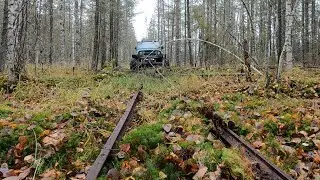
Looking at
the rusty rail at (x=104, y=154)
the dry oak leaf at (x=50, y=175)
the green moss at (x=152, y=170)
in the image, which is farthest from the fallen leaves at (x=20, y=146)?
the green moss at (x=152, y=170)

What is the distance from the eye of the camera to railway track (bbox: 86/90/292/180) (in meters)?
3.16

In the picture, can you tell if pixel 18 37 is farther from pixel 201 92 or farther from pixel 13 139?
pixel 13 139

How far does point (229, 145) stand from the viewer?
164 inches

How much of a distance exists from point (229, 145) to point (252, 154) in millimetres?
414

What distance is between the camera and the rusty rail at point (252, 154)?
3.21 metres

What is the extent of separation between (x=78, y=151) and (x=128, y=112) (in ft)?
5.75

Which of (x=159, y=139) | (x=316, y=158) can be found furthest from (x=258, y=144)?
(x=159, y=139)

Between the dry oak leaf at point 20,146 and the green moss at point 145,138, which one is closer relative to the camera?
the dry oak leaf at point 20,146

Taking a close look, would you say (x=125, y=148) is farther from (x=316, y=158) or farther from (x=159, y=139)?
(x=316, y=158)

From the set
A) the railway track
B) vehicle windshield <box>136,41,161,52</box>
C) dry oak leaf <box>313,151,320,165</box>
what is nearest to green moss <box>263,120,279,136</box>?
the railway track

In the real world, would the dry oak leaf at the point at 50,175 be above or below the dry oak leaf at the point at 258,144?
below

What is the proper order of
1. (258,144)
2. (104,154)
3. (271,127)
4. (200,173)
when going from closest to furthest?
(200,173), (104,154), (258,144), (271,127)

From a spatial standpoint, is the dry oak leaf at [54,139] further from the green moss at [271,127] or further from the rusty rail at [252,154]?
the green moss at [271,127]

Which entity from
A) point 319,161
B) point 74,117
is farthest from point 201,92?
point 319,161
